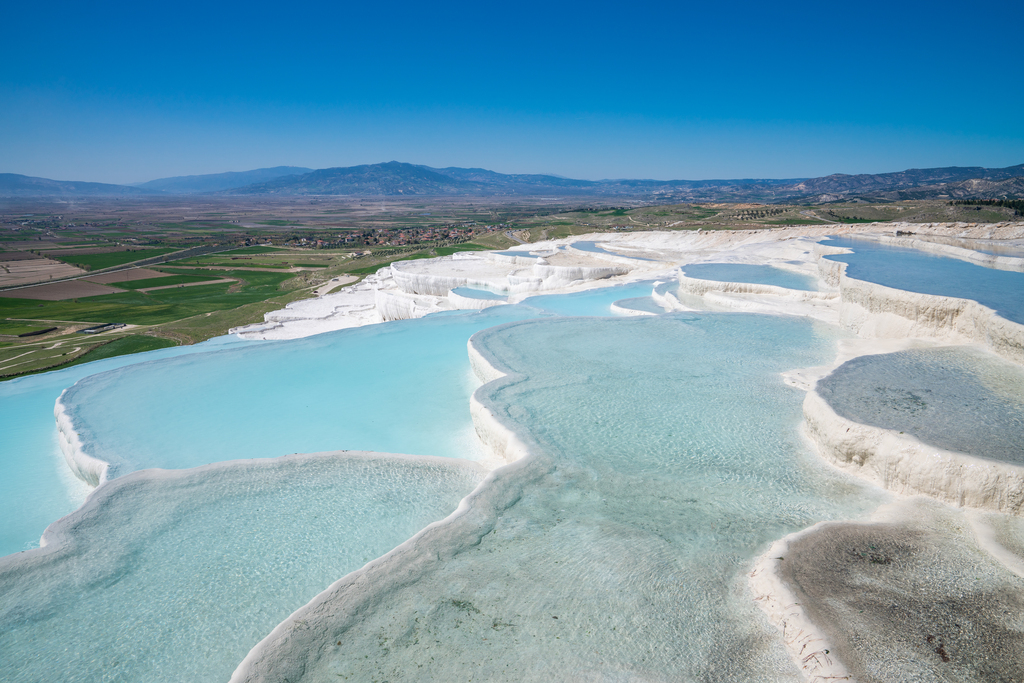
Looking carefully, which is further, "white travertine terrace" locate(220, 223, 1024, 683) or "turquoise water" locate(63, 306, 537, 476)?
"turquoise water" locate(63, 306, 537, 476)

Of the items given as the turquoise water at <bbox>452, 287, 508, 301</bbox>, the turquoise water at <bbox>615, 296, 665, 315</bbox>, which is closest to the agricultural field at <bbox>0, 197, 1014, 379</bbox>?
the turquoise water at <bbox>452, 287, 508, 301</bbox>

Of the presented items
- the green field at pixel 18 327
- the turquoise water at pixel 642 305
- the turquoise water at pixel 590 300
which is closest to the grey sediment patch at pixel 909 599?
the turquoise water at pixel 642 305

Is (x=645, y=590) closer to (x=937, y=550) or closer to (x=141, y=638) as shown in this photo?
(x=937, y=550)

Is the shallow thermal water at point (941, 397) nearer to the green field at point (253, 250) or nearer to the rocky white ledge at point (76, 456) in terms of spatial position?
the rocky white ledge at point (76, 456)

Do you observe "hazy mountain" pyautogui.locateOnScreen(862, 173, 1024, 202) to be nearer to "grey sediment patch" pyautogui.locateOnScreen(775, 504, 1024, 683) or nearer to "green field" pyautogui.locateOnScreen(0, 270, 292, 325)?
"green field" pyautogui.locateOnScreen(0, 270, 292, 325)

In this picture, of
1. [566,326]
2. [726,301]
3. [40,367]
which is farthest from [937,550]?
[40,367]

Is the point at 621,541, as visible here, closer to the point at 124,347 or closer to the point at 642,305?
the point at 642,305
